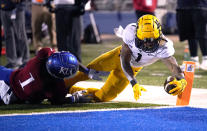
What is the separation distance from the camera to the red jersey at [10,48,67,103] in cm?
579

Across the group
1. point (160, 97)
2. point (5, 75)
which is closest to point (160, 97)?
point (160, 97)

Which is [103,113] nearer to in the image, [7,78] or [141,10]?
[7,78]

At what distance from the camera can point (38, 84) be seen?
5.76 m

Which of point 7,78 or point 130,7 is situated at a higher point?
point 7,78

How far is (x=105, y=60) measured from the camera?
630 centimetres

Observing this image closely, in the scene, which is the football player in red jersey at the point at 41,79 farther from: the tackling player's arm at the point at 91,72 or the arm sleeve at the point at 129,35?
the arm sleeve at the point at 129,35

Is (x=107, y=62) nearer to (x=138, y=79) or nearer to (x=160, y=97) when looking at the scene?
(x=160, y=97)

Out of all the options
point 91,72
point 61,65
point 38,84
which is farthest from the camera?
point 91,72

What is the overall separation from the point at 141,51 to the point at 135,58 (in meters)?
0.21

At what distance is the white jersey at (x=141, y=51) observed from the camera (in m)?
5.68

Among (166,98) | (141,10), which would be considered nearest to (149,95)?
(166,98)

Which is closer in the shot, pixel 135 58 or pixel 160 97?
pixel 135 58

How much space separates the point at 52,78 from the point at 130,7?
14964 mm

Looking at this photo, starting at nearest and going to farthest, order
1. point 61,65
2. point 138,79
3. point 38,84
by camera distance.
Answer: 1. point 61,65
2. point 38,84
3. point 138,79
